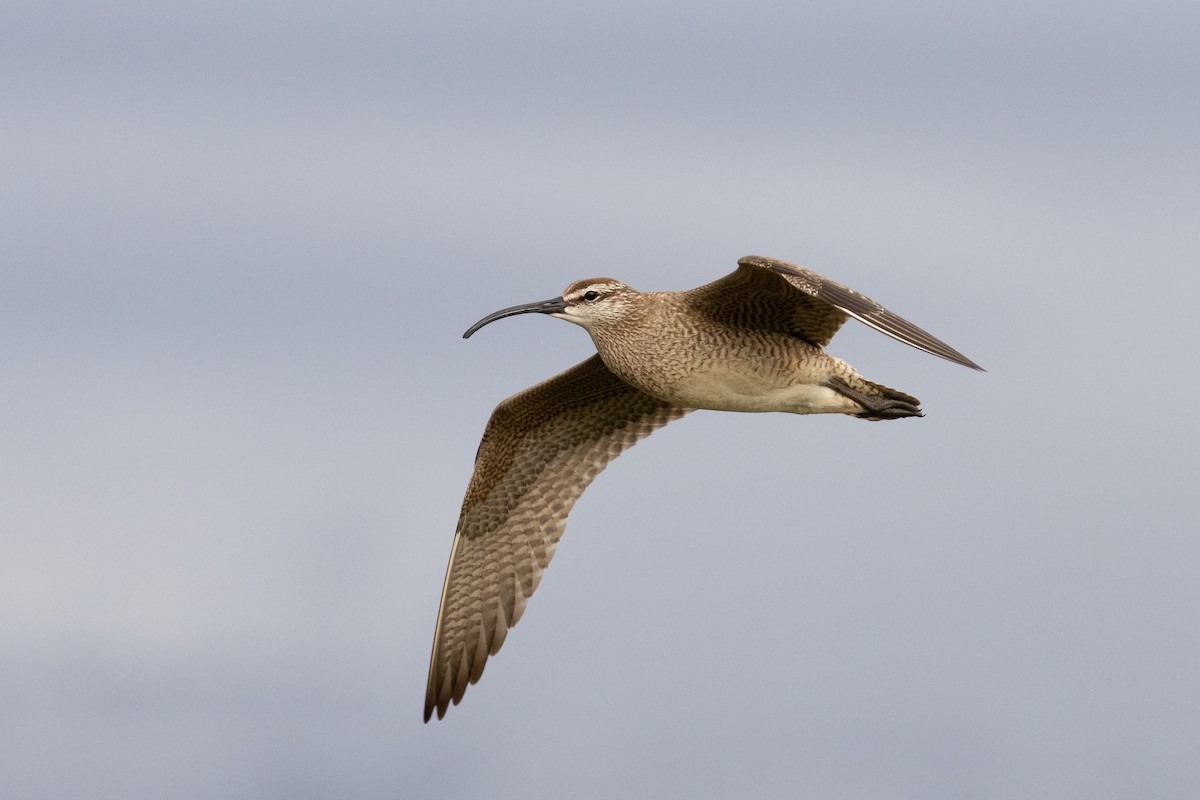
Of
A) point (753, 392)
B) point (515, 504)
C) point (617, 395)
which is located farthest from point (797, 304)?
point (515, 504)

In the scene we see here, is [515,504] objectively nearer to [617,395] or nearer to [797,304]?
[617,395]

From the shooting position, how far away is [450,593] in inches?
862

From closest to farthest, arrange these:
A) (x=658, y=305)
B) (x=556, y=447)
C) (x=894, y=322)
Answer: (x=894, y=322), (x=658, y=305), (x=556, y=447)

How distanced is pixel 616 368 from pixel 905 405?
2928mm

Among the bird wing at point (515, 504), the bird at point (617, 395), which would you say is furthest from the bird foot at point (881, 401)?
the bird wing at point (515, 504)

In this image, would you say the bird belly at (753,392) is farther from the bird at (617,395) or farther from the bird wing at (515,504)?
the bird wing at (515,504)

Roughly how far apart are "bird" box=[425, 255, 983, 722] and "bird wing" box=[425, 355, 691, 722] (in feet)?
0.05

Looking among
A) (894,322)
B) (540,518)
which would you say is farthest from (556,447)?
(894,322)

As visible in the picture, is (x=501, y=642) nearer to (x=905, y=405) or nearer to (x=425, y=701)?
(x=425, y=701)

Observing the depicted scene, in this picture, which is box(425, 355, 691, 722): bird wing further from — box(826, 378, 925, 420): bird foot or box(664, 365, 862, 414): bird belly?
box(826, 378, 925, 420): bird foot

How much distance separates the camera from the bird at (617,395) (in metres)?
18.5

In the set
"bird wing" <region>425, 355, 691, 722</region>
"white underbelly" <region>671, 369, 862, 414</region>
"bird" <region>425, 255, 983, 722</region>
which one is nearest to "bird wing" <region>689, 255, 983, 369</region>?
"bird" <region>425, 255, 983, 722</region>

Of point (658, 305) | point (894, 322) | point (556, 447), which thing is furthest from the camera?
point (556, 447)

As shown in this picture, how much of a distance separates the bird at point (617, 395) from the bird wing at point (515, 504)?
0.05 ft
